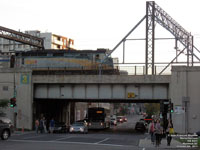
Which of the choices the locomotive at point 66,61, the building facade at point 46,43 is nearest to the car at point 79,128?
the locomotive at point 66,61

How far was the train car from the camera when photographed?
4491 cm

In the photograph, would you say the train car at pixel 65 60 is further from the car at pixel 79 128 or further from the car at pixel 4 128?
the car at pixel 4 128

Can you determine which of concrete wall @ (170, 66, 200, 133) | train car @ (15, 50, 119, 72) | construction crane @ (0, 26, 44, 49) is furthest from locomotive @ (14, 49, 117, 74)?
construction crane @ (0, 26, 44, 49)

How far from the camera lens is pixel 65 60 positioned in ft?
155

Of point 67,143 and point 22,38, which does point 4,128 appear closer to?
point 67,143

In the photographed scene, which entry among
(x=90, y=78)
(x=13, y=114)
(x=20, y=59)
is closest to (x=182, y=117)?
(x=90, y=78)

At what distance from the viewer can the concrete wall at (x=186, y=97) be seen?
3788cm

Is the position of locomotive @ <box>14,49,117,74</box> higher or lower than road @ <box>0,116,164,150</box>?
higher

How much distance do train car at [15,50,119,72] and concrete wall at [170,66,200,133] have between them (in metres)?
8.72

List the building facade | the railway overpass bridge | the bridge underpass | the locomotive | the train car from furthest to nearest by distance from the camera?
the building facade
the train car
the locomotive
the bridge underpass
the railway overpass bridge

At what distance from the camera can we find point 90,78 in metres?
41.9

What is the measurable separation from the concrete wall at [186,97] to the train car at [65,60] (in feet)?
28.6

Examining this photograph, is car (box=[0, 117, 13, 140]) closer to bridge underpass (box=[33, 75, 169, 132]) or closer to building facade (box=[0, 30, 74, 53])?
bridge underpass (box=[33, 75, 169, 132])

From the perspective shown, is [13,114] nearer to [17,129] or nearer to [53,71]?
[17,129]
